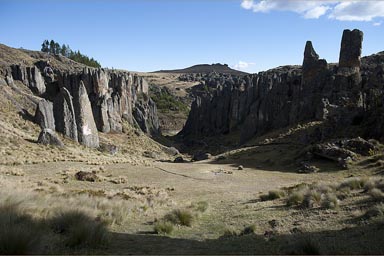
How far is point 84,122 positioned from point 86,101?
432 centimetres

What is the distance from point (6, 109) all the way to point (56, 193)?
33.0 meters

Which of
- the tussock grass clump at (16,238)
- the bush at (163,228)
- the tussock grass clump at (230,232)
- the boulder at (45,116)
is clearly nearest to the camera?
the tussock grass clump at (16,238)

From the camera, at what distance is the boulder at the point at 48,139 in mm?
40969

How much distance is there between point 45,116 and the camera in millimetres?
48125

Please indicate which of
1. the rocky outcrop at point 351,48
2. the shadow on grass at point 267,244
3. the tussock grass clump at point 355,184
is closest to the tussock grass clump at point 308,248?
the shadow on grass at point 267,244

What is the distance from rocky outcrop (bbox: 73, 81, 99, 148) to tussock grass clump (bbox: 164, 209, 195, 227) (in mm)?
37306

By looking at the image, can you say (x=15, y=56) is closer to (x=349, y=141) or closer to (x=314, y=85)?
(x=314, y=85)

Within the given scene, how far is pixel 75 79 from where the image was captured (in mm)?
69250

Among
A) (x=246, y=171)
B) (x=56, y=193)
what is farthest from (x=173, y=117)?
(x=56, y=193)

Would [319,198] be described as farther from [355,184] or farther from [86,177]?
[86,177]

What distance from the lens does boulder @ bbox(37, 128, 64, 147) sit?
134 ft

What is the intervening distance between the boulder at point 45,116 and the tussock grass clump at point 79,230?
126 ft

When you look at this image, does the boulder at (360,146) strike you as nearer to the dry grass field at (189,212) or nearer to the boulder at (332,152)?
the boulder at (332,152)

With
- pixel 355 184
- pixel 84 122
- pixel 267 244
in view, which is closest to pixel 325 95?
pixel 84 122
